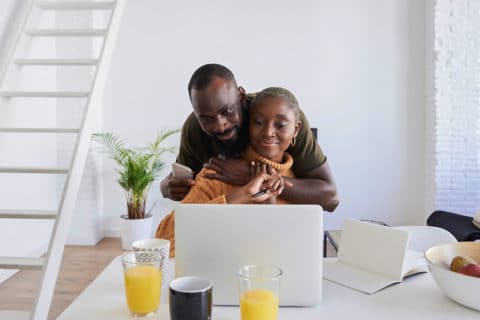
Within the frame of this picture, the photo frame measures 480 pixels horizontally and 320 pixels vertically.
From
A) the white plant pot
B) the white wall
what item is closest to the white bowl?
the white wall

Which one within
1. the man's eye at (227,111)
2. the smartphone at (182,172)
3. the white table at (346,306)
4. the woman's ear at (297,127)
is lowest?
the white table at (346,306)

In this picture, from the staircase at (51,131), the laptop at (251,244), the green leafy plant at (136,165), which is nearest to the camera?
the laptop at (251,244)

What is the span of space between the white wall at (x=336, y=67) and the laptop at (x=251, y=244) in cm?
359

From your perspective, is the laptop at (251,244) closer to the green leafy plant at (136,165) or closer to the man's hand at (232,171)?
the man's hand at (232,171)

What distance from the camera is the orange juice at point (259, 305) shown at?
88 centimetres

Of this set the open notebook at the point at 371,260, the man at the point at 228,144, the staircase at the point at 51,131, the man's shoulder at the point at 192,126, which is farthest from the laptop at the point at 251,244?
the staircase at the point at 51,131

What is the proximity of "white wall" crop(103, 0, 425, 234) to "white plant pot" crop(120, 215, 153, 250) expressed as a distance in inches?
40.2

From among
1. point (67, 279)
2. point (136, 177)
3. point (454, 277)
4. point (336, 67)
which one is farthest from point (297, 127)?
point (336, 67)

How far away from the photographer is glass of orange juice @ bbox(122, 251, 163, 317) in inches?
37.8

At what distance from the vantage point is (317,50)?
4.51 m

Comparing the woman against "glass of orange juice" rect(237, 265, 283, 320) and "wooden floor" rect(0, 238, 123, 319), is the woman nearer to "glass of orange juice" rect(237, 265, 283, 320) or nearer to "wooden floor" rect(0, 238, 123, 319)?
"glass of orange juice" rect(237, 265, 283, 320)

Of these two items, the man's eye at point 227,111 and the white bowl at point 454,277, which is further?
the man's eye at point 227,111

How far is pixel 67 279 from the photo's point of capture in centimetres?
348

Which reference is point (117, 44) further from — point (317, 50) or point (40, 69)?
point (317, 50)
